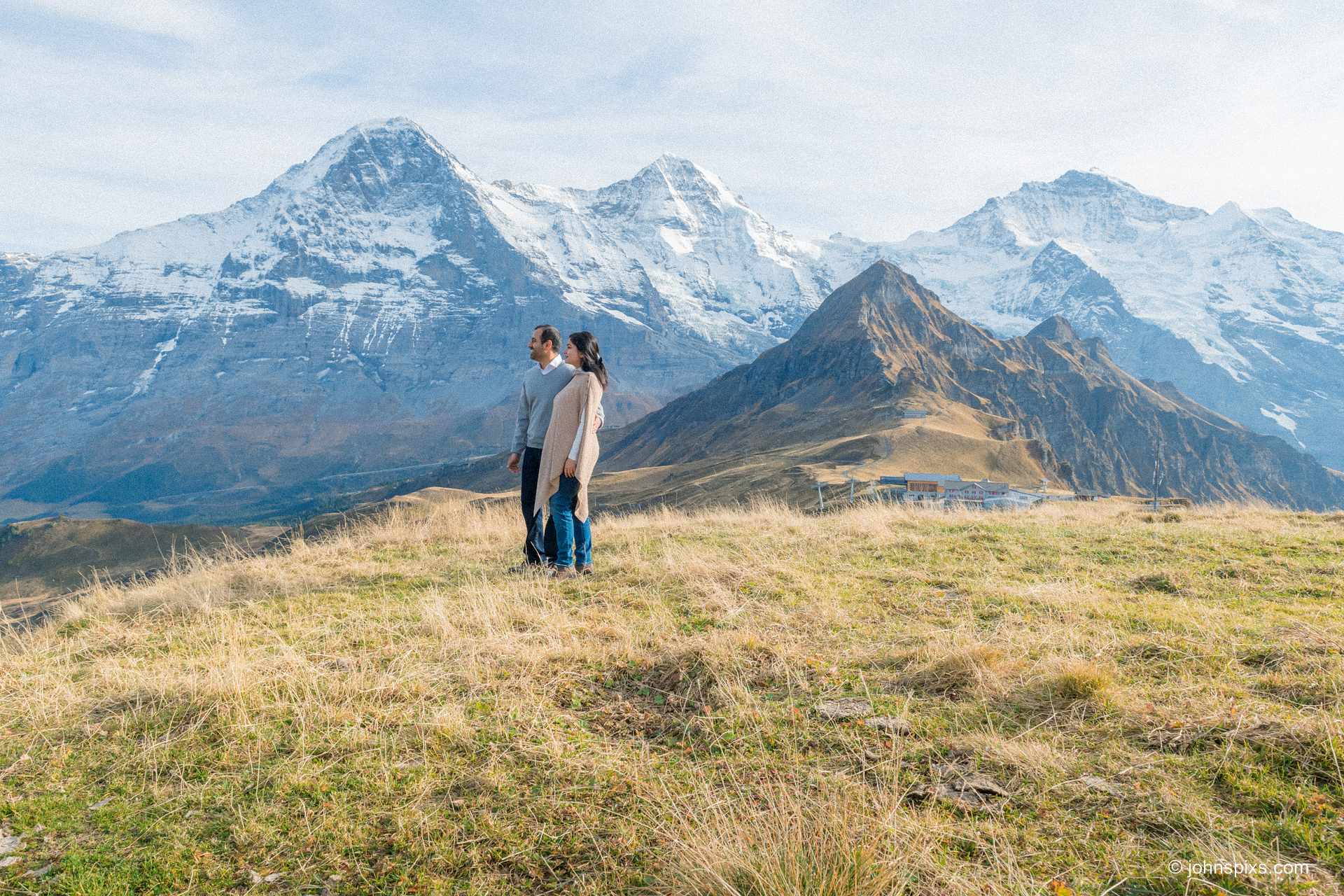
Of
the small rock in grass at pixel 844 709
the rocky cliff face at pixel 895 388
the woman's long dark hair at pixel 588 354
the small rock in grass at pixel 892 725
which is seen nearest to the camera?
the small rock in grass at pixel 892 725

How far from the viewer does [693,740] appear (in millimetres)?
3973

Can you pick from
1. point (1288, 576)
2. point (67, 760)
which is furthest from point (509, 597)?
point (1288, 576)

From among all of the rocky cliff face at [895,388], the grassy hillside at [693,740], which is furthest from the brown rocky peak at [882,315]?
the grassy hillside at [693,740]

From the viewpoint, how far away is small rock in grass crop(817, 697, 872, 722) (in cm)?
416

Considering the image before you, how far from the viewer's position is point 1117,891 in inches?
106

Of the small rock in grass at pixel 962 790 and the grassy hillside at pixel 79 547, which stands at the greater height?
the small rock in grass at pixel 962 790

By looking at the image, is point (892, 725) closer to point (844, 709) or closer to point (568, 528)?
point (844, 709)

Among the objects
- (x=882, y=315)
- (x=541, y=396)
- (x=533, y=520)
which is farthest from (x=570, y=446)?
(x=882, y=315)

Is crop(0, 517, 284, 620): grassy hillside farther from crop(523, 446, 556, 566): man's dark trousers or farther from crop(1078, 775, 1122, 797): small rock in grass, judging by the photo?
crop(1078, 775, 1122, 797): small rock in grass

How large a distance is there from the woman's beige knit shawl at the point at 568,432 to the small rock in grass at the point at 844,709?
3.89 metres

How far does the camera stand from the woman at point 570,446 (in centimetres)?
760

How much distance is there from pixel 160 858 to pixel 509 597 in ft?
12.4

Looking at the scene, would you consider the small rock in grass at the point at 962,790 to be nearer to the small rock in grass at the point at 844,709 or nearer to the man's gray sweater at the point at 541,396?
the small rock in grass at the point at 844,709

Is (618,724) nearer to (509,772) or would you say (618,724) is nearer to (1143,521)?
(509,772)
